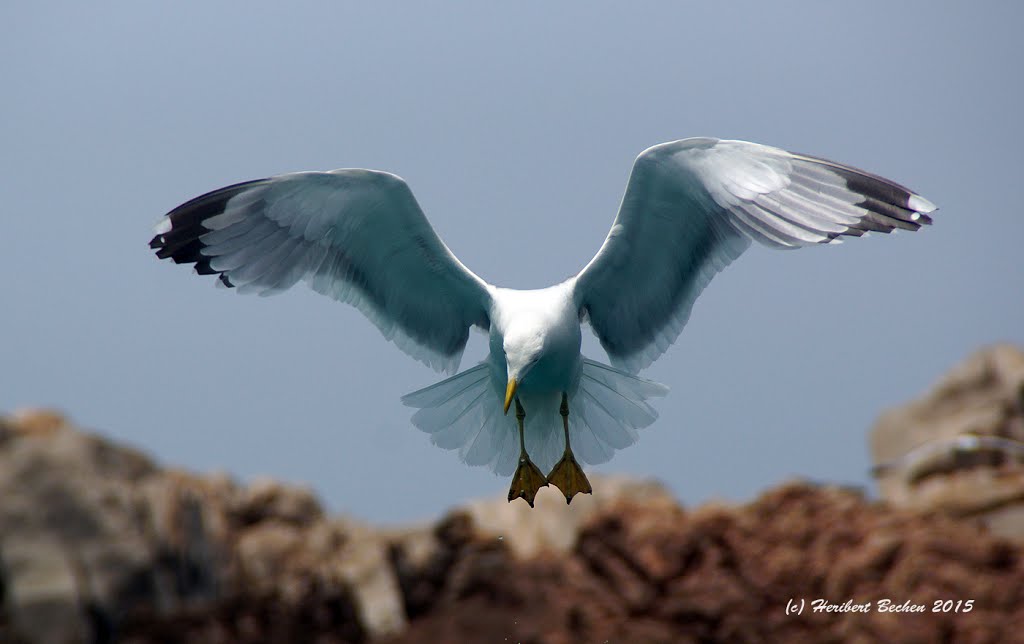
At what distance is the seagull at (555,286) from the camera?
504 cm

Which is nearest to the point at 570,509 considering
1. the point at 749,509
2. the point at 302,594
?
the point at 749,509

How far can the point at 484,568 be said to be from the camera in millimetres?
12328

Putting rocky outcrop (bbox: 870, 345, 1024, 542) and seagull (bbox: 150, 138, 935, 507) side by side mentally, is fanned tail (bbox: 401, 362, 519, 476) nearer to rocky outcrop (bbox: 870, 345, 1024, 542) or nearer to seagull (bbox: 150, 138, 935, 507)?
seagull (bbox: 150, 138, 935, 507)

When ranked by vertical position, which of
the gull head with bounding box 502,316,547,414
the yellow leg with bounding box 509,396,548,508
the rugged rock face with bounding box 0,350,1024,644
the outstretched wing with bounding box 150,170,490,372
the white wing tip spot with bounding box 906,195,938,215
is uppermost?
the white wing tip spot with bounding box 906,195,938,215

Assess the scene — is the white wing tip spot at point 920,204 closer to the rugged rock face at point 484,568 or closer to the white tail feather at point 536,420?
the white tail feather at point 536,420

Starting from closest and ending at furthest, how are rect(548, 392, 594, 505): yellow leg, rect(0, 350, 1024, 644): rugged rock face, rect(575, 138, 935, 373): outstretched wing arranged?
rect(575, 138, 935, 373): outstretched wing
rect(548, 392, 594, 505): yellow leg
rect(0, 350, 1024, 644): rugged rock face

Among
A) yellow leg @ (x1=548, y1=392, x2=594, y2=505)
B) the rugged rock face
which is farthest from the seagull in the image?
the rugged rock face

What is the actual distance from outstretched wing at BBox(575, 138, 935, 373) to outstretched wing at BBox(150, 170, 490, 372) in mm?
844

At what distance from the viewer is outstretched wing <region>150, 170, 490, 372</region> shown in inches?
210

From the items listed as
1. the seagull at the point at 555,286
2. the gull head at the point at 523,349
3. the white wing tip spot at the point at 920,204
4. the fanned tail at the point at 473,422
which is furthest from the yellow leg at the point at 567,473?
the white wing tip spot at the point at 920,204

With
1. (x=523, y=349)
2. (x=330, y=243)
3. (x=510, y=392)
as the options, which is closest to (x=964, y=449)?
(x=523, y=349)

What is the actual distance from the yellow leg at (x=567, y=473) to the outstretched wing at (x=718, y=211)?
0.68 metres

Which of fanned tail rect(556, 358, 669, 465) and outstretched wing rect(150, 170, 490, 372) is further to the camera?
fanned tail rect(556, 358, 669, 465)

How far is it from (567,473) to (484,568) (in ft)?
23.5
